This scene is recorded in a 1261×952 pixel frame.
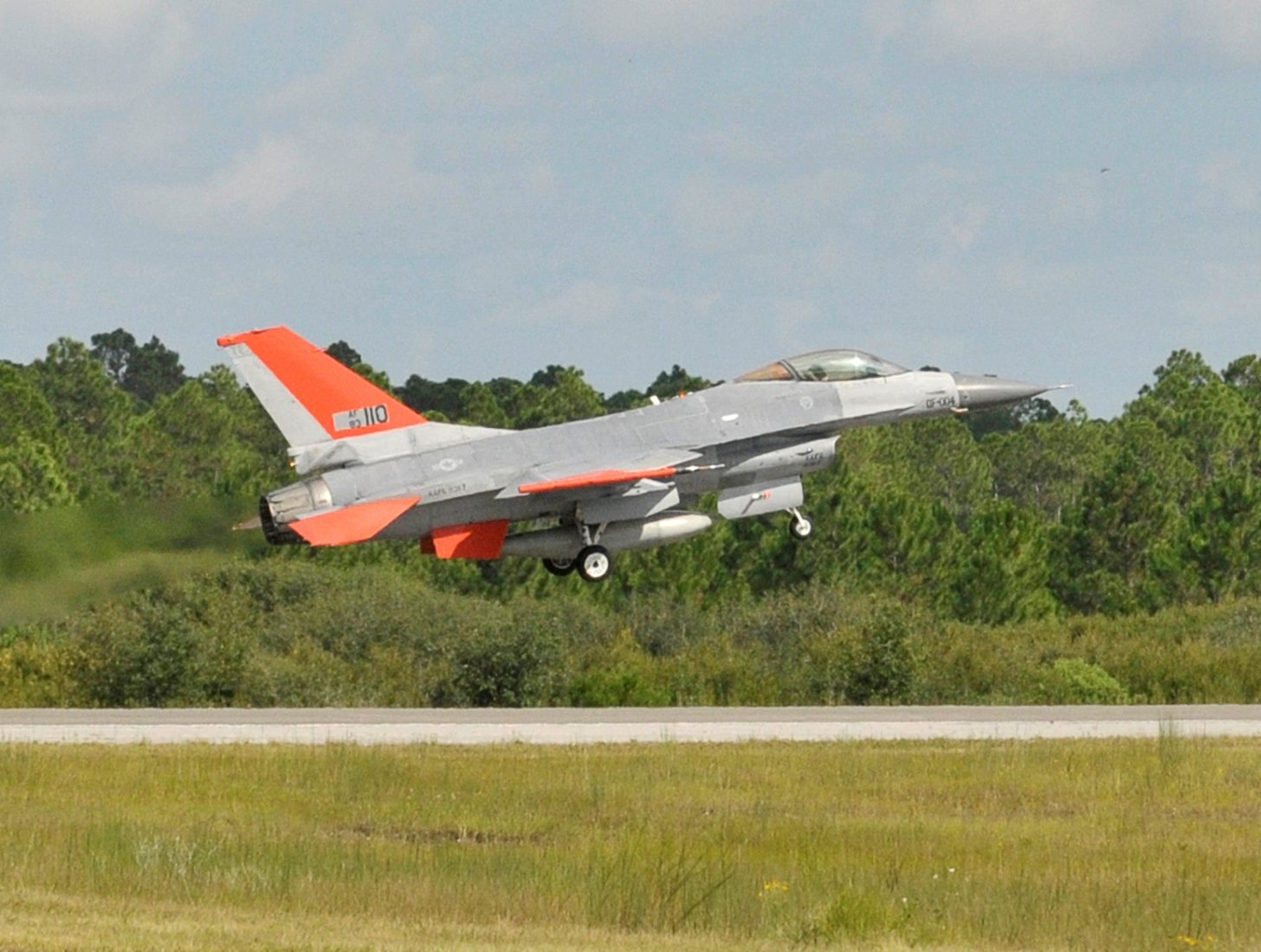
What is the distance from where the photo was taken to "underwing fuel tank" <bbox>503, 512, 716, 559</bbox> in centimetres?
3391

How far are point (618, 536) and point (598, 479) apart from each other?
65.4 inches

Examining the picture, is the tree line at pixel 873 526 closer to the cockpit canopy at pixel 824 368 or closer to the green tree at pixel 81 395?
the green tree at pixel 81 395

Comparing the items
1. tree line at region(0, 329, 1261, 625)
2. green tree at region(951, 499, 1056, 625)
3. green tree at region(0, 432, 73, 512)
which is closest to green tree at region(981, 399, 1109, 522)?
tree line at region(0, 329, 1261, 625)

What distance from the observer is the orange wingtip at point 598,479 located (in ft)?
107

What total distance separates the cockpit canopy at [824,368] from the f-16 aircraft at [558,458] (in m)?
0.03

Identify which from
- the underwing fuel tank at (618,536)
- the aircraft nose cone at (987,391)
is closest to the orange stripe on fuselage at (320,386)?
the underwing fuel tank at (618,536)

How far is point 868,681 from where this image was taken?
4894 centimetres

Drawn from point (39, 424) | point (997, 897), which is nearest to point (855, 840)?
point (997, 897)

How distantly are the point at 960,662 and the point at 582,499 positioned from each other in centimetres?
2226

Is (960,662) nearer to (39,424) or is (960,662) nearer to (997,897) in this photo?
(997,897)

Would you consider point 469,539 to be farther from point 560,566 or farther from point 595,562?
point 595,562

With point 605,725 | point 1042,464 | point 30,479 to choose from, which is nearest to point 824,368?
point 605,725

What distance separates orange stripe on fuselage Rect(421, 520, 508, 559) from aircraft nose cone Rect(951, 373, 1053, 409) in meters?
7.81

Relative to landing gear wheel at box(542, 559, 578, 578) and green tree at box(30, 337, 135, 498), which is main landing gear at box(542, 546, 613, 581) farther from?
green tree at box(30, 337, 135, 498)
